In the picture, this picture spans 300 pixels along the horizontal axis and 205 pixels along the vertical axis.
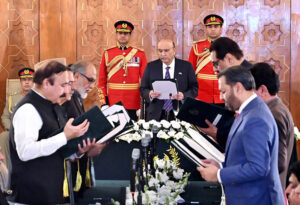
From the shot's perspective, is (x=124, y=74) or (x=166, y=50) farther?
(x=124, y=74)

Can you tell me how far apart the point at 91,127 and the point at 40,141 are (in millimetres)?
324

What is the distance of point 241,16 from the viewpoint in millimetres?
7082

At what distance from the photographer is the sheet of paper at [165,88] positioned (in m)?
5.07

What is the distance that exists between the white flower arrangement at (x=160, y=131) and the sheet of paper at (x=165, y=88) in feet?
3.76

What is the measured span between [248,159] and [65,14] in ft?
17.4

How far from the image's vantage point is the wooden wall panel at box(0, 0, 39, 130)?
23.4 ft

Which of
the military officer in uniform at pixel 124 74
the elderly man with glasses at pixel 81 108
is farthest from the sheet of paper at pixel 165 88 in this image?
the elderly man with glasses at pixel 81 108

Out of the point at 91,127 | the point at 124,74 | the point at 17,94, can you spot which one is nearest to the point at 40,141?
the point at 91,127

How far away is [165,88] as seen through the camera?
5.15m

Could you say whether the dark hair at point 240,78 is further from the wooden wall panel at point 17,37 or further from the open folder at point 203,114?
the wooden wall panel at point 17,37

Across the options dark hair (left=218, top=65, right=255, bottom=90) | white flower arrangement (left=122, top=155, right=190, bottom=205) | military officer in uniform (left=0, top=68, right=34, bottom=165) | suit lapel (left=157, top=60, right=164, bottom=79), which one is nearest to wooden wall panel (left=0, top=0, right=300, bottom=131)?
military officer in uniform (left=0, top=68, right=34, bottom=165)

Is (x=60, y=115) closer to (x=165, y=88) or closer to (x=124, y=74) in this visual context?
(x=165, y=88)

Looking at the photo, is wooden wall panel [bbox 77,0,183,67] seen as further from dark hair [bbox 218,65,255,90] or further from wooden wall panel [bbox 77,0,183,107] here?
dark hair [bbox 218,65,255,90]

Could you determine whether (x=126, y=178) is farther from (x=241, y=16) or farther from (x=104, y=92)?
(x=241, y=16)
